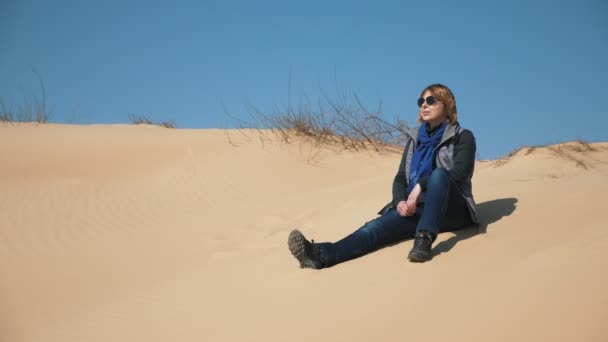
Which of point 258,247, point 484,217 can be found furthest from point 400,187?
point 258,247

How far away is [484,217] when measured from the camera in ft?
15.0

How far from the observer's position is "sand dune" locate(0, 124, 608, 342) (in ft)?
9.56

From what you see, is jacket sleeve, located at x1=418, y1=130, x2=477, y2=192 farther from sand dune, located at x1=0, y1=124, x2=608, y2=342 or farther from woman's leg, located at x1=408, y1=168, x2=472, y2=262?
sand dune, located at x1=0, y1=124, x2=608, y2=342

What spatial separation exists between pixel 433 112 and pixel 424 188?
60 cm

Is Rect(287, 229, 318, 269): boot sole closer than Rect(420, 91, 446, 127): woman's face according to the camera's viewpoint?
Yes

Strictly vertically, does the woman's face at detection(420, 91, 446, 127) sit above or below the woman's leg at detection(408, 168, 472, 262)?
above

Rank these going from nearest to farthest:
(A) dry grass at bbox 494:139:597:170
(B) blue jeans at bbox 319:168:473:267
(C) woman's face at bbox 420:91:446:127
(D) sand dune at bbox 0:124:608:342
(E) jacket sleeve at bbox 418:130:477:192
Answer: (D) sand dune at bbox 0:124:608:342
(E) jacket sleeve at bbox 418:130:477:192
(B) blue jeans at bbox 319:168:473:267
(C) woman's face at bbox 420:91:446:127
(A) dry grass at bbox 494:139:597:170

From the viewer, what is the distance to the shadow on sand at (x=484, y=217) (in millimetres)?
4008

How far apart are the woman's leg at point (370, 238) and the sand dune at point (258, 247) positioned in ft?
0.31

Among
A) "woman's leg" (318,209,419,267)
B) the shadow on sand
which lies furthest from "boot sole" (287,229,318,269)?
the shadow on sand

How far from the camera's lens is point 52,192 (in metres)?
8.48

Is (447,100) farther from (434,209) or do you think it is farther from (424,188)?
(434,209)

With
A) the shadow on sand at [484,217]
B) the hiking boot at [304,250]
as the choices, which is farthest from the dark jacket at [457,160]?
the hiking boot at [304,250]

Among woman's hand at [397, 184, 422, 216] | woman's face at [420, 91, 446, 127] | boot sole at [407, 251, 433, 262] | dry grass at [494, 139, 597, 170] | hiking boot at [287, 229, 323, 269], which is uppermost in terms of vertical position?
dry grass at [494, 139, 597, 170]
